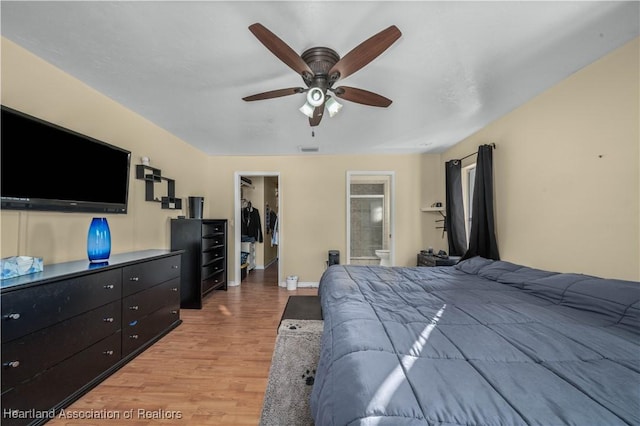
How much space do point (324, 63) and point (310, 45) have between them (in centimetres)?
14

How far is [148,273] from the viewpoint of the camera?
233 centimetres

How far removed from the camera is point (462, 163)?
3715 millimetres

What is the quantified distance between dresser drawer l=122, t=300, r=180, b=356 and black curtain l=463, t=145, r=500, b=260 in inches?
142

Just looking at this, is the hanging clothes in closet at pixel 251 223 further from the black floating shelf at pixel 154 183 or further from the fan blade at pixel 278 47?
the fan blade at pixel 278 47

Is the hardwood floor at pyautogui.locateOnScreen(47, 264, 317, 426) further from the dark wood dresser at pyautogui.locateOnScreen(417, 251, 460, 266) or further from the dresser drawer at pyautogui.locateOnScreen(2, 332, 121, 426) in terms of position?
the dark wood dresser at pyautogui.locateOnScreen(417, 251, 460, 266)

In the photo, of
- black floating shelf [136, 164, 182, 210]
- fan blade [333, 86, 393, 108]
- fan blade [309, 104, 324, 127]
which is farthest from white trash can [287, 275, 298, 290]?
fan blade [333, 86, 393, 108]

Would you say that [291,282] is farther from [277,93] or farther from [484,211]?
[277,93]

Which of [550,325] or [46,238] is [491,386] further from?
[46,238]

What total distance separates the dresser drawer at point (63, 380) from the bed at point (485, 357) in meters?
1.63

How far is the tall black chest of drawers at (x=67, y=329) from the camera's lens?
1.30m

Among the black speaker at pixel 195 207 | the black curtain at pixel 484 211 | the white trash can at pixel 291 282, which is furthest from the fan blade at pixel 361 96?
the white trash can at pixel 291 282

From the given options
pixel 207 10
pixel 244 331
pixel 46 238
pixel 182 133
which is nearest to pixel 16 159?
pixel 46 238

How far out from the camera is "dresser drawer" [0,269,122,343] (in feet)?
4.22

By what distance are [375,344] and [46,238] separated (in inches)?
97.5
